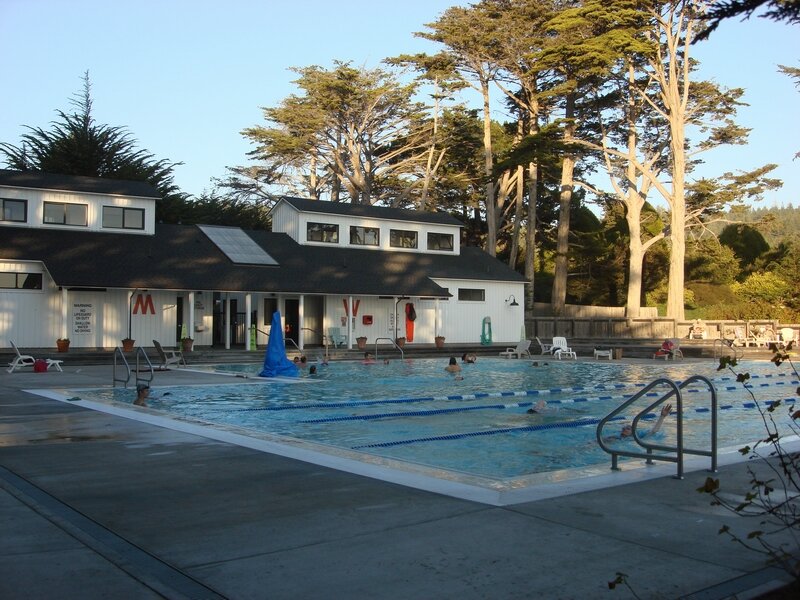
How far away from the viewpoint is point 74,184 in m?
32.9

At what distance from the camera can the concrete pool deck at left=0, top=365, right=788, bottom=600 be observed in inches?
187

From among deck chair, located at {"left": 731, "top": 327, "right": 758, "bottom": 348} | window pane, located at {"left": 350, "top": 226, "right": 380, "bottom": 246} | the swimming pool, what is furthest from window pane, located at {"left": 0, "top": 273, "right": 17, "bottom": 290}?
deck chair, located at {"left": 731, "top": 327, "right": 758, "bottom": 348}

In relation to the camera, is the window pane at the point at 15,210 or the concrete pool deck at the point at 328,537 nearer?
the concrete pool deck at the point at 328,537

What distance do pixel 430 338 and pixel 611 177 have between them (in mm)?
14843

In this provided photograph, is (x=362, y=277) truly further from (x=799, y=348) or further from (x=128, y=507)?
(x=128, y=507)

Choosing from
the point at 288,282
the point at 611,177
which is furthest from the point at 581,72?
the point at 288,282

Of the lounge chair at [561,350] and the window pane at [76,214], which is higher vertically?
the window pane at [76,214]

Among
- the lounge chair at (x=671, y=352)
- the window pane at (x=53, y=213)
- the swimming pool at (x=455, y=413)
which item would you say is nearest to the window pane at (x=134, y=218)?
the window pane at (x=53, y=213)

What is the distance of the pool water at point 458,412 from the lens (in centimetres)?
1100

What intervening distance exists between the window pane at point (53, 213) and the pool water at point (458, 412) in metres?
12.1

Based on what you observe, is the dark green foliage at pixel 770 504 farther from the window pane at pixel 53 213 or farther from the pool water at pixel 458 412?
the window pane at pixel 53 213

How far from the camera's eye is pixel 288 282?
1330 inches

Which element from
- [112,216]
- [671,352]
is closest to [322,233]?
[112,216]

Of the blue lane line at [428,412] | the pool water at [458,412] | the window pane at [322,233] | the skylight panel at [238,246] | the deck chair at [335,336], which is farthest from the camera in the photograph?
Result: the window pane at [322,233]
